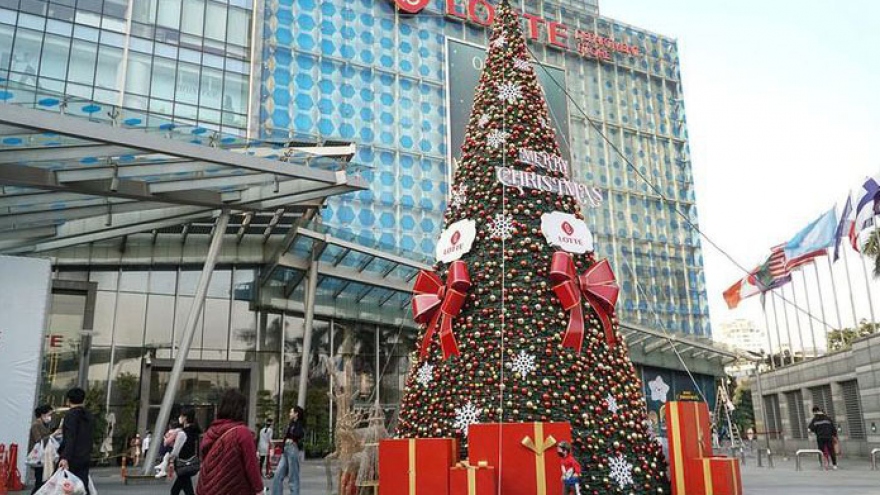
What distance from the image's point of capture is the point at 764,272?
24031 mm

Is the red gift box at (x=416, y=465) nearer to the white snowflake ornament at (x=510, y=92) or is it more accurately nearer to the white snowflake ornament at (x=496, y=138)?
the white snowflake ornament at (x=496, y=138)

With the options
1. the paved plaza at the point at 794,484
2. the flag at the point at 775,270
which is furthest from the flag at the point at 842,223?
the paved plaza at the point at 794,484

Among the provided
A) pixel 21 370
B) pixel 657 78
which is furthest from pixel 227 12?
pixel 657 78

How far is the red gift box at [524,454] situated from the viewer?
6543mm

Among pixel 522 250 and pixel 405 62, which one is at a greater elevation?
pixel 405 62

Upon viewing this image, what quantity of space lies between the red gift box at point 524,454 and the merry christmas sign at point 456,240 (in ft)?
7.46

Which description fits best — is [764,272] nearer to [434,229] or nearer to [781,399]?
[781,399]

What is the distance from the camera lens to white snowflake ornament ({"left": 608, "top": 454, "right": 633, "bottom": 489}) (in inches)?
274

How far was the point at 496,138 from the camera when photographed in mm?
8414

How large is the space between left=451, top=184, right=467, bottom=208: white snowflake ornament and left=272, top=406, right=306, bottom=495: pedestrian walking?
11.4 ft

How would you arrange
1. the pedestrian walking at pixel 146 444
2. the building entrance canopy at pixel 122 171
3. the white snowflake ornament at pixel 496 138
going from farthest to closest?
the pedestrian walking at pixel 146 444
the building entrance canopy at pixel 122 171
the white snowflake ornament at pixel 496 138

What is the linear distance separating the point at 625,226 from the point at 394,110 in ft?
51.6

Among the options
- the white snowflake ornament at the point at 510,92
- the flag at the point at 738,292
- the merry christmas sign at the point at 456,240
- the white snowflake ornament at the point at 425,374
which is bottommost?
the white snowflake ornament at the point at 425,374

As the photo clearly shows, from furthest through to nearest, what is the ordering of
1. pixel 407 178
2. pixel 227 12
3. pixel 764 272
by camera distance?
pixel 407 178 < pixel 227 12 < pixel 764 272
